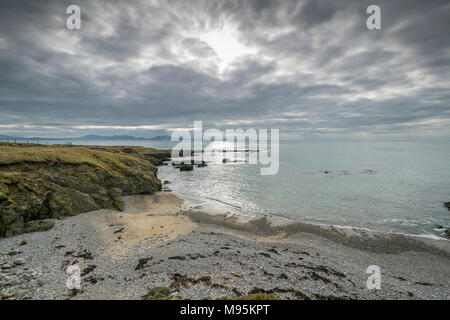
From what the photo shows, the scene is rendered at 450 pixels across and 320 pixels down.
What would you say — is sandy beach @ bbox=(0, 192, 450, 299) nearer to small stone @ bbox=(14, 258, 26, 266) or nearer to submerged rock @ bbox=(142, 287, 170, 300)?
small stone @ bbox=(14, 258, 26, 266)

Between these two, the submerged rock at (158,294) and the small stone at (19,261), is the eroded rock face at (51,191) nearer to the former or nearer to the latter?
the small stone at (19,261)

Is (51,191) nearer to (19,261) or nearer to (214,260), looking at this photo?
(19,261)

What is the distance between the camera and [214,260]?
10859 mm

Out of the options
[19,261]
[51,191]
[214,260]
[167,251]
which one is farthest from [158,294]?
A: [51,191]

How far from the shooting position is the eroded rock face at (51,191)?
12758mm

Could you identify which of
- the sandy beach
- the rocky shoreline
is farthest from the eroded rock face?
the sandy beach

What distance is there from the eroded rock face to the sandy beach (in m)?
1.22

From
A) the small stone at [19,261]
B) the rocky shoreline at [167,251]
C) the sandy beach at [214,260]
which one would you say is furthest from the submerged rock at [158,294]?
the small stone at [19,261]

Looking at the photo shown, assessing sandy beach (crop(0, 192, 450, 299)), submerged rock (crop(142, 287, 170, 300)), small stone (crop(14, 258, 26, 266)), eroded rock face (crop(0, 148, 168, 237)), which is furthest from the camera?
eroded rock face (crop(0, 148, 168, 237))

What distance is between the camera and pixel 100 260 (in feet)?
34.5

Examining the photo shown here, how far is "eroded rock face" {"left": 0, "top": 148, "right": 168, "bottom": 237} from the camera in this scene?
12758 millimetres

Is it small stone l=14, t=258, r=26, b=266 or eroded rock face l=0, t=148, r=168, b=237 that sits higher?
eroded rock face l=0, t=148, r=168, b=237
